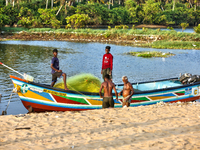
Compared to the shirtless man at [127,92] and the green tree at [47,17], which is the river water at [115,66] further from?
the green tree at [47,17]

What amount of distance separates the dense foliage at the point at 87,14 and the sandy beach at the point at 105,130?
49.4 m

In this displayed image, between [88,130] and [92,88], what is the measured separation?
4.57 m

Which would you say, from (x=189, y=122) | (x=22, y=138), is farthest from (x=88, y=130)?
(x=189, y=122)

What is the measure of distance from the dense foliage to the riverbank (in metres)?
6.69

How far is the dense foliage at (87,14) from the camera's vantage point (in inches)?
2381

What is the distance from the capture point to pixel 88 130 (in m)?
7.30

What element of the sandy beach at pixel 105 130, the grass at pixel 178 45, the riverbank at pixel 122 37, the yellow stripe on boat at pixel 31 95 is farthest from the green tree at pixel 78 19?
the sandy beach at pixel 105 130

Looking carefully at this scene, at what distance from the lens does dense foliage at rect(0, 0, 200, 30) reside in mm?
60475

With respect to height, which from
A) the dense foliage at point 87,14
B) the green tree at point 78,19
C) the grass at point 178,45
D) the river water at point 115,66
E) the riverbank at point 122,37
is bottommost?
the river water at point 115,66

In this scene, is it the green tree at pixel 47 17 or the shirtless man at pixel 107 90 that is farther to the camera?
the green tree at pixel 47 17

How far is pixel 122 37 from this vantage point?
47625 mm

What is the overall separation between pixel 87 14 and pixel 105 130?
58.1 meters

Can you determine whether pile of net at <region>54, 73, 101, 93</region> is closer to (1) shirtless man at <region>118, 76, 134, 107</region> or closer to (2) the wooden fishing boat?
(2) the wooden fishing boat

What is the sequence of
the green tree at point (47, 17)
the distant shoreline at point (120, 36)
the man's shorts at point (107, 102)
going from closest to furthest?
the man's shorts at point (107, 102) → the distant shoreline at point (120, 36) → the green tree at point (47, 17)
